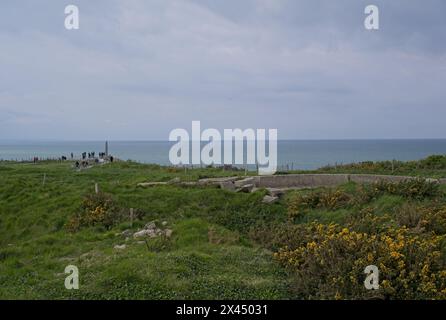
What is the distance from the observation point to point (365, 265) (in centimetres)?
800

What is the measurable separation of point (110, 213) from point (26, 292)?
6875 millimetres

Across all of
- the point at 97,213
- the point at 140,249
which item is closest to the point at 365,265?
the point at 140,249

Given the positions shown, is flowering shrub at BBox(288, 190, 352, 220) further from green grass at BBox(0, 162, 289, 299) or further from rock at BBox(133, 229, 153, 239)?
rock at BBox(133, 229, 153, 239)

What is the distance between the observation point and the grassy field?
26.4 feet

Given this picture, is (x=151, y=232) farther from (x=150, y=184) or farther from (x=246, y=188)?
(x=150, y=184)

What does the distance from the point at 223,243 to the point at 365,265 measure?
470 centimetres

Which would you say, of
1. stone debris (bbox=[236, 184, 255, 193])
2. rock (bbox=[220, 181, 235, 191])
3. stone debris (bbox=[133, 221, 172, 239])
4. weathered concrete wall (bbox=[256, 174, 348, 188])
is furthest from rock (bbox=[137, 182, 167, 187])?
stone debris (bbox=[133, 221, 172, 239])

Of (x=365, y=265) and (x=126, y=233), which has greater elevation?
(x=365, y=265)

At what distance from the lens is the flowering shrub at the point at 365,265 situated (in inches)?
297

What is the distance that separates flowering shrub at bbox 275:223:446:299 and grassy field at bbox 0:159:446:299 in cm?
2

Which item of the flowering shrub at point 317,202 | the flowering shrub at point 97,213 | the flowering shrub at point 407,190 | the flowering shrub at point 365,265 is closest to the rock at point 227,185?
the flowering shrub at point 317,202

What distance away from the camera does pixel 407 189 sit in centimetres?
1452
